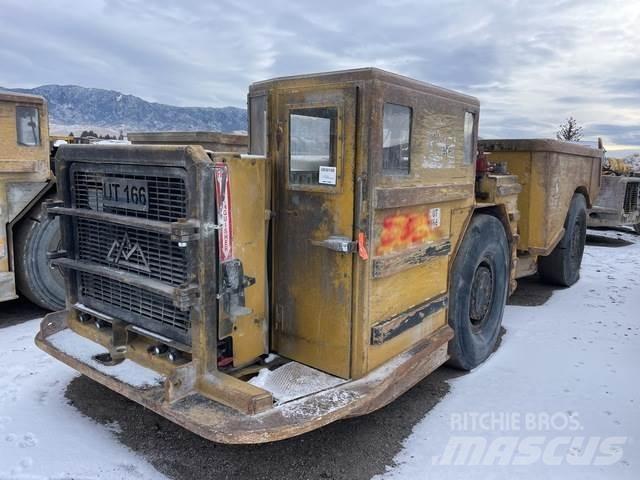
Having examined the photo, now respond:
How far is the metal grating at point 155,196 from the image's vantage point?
9.30 feet

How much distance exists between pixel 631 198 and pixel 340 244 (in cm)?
986

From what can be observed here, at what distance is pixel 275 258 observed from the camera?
3.27 meters

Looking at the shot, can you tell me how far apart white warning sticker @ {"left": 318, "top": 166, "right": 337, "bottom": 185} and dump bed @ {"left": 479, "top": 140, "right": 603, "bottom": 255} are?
308 cm

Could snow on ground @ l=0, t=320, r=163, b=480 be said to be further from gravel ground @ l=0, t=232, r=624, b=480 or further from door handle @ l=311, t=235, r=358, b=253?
door handle @ l=311, t=235, r=358, b=253

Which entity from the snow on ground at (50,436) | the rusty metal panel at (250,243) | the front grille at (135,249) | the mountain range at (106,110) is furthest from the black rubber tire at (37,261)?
the mountain range at (106,110)

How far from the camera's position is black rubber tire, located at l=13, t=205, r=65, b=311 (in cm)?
532

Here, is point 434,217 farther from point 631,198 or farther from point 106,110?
point 106,110

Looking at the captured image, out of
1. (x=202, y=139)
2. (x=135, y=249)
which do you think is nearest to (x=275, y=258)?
(x=135, y=249)

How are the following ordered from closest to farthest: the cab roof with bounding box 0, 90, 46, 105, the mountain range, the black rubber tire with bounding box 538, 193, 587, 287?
→ 1. the cab roof with bounding box 0, 90, 46, 105
2. the black rubber tire with bounding box 538, 193, 587, 287
3. the mountain range

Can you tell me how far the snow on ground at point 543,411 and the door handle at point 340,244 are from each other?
1222 mm

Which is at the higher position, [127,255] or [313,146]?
[313,146]

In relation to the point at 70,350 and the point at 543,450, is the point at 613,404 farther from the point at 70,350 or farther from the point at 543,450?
the point at 70,350

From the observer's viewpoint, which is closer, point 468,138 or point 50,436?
point 50,436

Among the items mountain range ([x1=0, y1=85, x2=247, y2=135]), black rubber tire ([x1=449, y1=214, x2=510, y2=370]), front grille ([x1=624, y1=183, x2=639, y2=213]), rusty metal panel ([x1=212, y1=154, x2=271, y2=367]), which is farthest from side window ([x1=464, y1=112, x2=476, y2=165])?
mountain range ([x1=0, y1=85, x2=247, y2=135])
